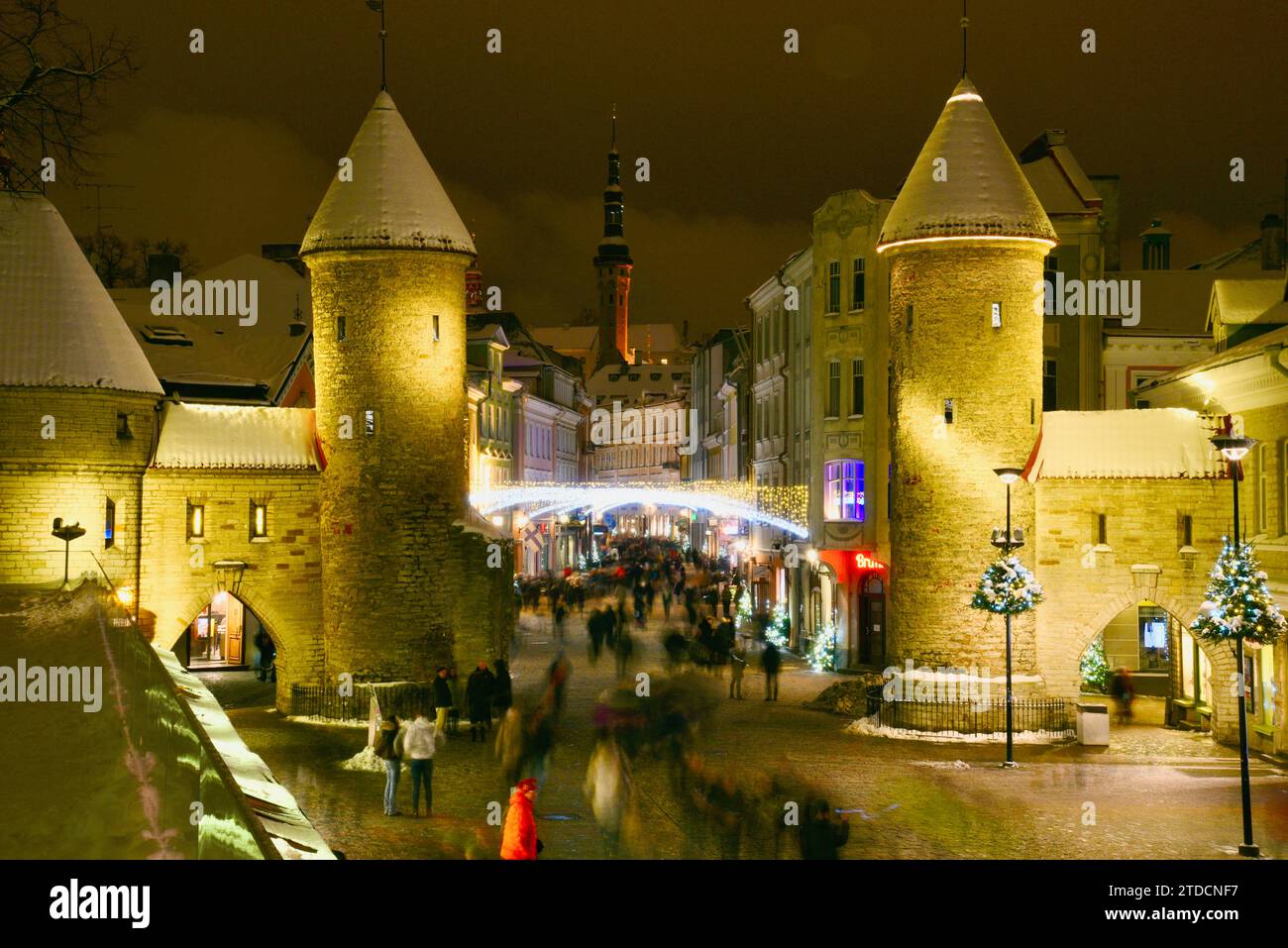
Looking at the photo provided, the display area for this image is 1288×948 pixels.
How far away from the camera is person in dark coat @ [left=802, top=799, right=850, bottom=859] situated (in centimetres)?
1662

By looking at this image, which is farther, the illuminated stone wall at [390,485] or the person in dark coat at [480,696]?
the illuminated stone wall at [390,485]

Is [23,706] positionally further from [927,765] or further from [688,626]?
[688,626]

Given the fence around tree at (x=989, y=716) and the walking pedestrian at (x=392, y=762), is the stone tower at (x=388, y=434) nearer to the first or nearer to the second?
the fence around tree at (x=989, y=716)

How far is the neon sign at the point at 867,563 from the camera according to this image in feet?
126

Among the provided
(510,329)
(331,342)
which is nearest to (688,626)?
(331,342)

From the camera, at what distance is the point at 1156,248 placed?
158 feet

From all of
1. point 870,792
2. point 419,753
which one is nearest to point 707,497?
point 870,792

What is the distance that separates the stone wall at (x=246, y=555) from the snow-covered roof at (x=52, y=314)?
8.62 feet

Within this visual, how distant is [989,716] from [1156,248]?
25688mm

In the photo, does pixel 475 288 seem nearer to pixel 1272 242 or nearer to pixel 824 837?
pixel 1272 242

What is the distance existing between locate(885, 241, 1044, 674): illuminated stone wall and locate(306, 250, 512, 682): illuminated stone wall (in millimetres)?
9649

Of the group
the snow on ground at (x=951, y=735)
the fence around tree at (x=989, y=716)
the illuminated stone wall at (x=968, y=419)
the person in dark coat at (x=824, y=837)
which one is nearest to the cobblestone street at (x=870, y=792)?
the person in dark coat at (x=824, y=837)
